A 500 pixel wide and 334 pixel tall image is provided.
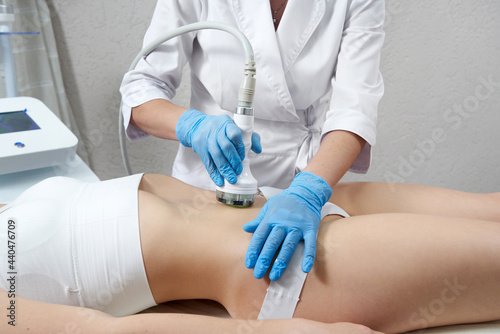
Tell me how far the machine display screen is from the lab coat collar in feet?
1.99

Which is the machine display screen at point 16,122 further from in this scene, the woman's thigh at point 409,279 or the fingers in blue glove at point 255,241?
the woman's thigh at point 409,279

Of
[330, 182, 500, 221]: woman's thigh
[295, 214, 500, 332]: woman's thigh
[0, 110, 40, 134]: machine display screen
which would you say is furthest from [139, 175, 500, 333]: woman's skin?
[0, 110, 40, 134]: machine display screen

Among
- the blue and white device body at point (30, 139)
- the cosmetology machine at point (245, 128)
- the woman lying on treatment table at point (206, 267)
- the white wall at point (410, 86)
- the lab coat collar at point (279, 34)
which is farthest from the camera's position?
the white wall at point (410, 86)

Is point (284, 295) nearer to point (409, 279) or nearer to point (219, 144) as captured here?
point (409, 279)

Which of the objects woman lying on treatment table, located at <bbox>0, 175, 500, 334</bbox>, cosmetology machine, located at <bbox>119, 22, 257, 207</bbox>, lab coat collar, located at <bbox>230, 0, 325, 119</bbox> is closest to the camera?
woman lying on treatment table, located at <bbox>0, 175, 500, 334</bbox>

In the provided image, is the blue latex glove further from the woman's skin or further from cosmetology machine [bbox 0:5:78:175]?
cosmetology machine [bbox 0:5:78:175]

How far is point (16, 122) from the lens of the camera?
1082 mm

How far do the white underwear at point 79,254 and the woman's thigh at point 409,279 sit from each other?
1.00 feet

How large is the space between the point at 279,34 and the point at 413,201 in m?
0.55

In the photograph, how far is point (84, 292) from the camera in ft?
2.38

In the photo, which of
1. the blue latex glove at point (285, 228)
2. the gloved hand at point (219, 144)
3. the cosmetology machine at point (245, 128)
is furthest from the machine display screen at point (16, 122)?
the blue latex glove at point (285, 228)

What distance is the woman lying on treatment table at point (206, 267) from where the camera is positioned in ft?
2.14

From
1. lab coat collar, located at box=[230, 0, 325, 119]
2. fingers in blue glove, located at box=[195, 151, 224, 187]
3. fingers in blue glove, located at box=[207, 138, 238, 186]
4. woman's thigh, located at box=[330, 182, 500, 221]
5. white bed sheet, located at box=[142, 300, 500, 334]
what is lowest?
white bed sheet, located at box=[142, 300, 500, 334]

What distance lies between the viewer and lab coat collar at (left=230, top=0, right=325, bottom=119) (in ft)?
3.58
